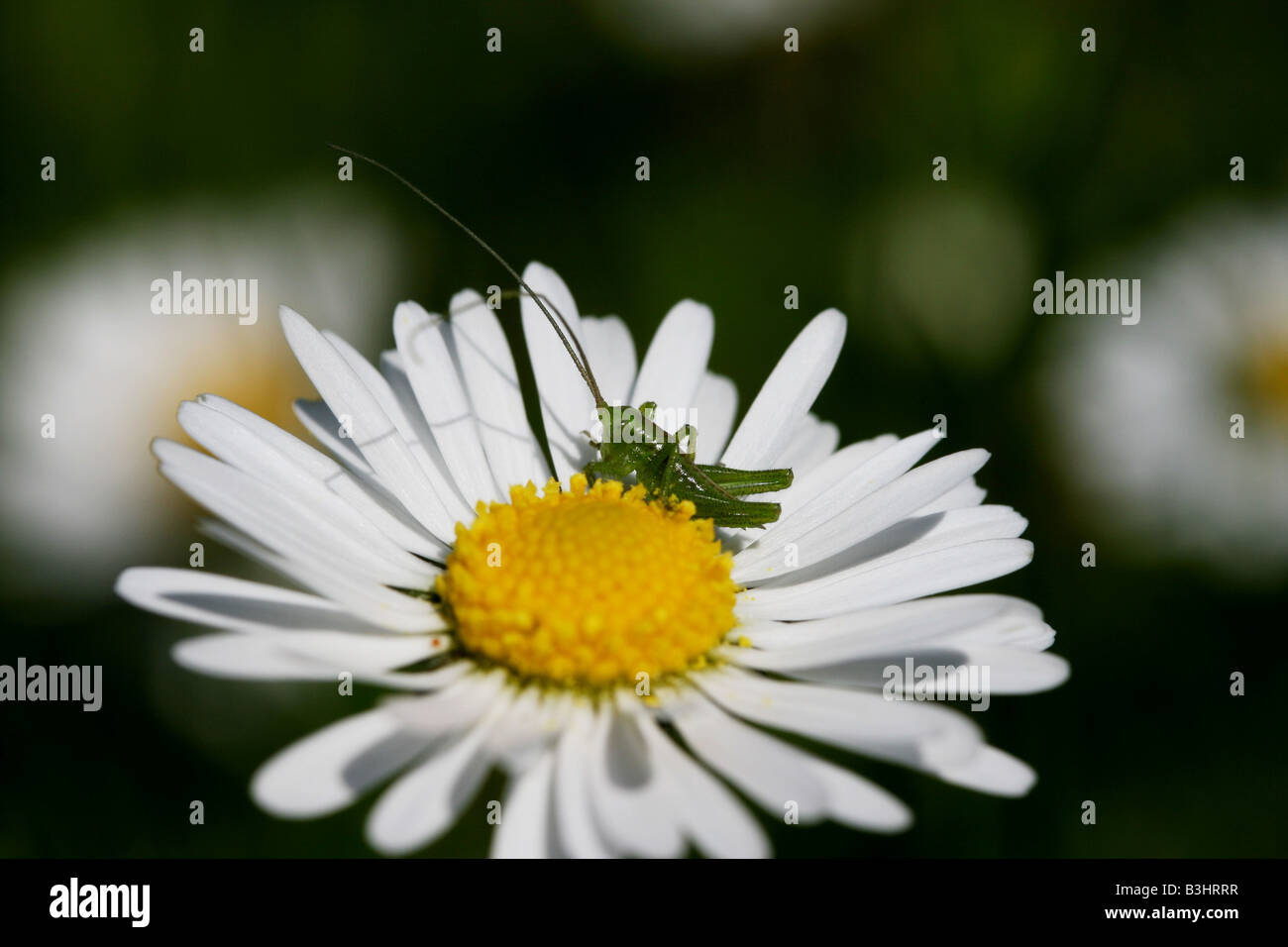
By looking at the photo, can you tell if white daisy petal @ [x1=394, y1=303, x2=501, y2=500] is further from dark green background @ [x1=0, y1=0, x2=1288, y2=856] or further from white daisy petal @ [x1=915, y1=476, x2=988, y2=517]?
white daisy petal @ [x1=915, y1=476, x2=988, y2=517]

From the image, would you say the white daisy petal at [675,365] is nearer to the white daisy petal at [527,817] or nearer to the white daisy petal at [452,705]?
the white daisy petal at [452,705]

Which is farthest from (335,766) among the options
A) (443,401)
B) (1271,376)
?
(1271,376)

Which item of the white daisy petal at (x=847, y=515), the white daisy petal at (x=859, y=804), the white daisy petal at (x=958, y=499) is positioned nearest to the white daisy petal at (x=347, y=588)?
the white daisy petal at (x=847, y=515)

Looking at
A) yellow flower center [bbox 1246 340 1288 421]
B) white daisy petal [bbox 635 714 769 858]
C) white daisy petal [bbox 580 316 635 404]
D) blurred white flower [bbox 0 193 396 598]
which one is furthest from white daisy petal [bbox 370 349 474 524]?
yellow flower center [bbox 1246 340 1288 421]

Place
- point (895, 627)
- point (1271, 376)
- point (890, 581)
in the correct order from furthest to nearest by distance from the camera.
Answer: point (1271, 376) → point (890, 581) → point (895, 627)

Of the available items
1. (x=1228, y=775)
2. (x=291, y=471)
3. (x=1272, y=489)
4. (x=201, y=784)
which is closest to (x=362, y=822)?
(x=201, y=784)

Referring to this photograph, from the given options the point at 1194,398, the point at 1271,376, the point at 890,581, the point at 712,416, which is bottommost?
the point at 890,581

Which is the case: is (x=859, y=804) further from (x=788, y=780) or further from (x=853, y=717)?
(x=853, y=717)
